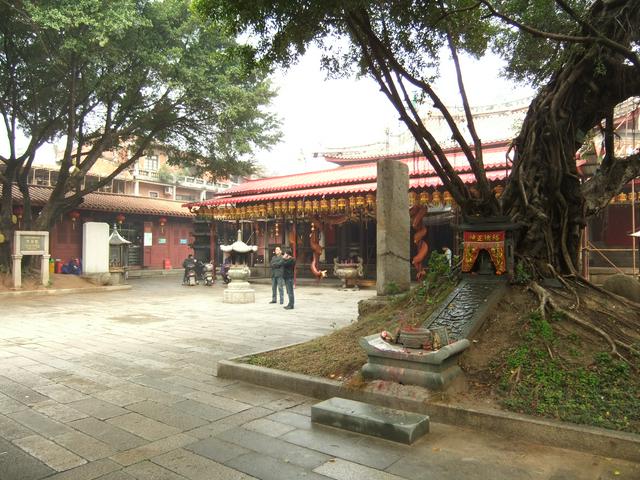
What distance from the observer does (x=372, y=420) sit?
365 centimetres

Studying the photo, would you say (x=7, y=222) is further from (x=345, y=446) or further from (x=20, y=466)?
(x=345, y=446)

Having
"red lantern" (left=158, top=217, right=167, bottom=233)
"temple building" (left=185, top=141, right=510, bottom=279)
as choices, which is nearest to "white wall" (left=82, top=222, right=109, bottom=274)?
"temple building" (left=185, top=141, right=510, bottom=279)

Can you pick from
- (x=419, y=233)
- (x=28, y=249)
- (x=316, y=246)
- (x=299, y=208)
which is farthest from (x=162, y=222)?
(x=419, y=233)

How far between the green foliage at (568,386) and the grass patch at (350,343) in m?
1.32

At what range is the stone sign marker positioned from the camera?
49.2 ft

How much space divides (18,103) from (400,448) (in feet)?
55.8

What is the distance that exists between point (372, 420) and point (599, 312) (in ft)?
9.02

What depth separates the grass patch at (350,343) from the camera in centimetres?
503

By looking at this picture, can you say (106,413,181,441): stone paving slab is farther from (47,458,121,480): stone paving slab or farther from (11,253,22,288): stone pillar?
(11,253,22,288): stone pillar

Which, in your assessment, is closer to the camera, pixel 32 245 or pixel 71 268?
pixel 32 245

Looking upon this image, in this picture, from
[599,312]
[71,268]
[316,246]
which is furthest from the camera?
[71,268]

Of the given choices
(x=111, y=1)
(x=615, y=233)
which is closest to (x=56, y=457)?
(x=111, y=1)

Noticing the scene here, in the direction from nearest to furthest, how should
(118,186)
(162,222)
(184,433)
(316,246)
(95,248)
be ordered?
(184,433) → (95,248) → (316,246) → (162,222) → (118,186)

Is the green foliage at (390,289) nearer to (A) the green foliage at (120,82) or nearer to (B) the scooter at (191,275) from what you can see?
(A) the green foliage at (120,82)
